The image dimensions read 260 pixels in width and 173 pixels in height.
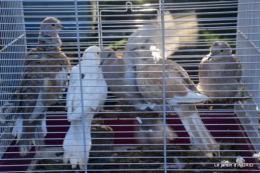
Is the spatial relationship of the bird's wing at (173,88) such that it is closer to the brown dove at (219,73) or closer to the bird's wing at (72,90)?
the brown dove at (219,73)

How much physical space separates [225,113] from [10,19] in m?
1.59

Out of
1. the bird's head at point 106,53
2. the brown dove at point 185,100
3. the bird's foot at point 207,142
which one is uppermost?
the bird's head at point 106,53

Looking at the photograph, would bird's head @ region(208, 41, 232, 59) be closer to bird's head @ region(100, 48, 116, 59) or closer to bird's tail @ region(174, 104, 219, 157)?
bird's tail @ region(174, 104, 219, 157)

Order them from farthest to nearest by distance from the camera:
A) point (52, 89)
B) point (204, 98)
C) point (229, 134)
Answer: point (229, 134) < point (52, 89) < point (204, 98)

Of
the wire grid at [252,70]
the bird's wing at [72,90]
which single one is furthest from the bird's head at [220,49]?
the bird's wing at [72,90]

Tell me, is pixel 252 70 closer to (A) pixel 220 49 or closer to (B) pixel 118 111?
(A) pixel 220 49

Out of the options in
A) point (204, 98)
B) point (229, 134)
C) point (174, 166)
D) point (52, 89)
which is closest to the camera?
point (204, 98)

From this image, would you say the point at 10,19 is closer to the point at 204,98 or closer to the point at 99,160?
the point at 99,160

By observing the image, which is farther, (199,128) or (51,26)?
(51,26)

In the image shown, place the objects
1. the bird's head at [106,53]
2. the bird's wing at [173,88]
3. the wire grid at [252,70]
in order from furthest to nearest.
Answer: the bird's head at [106,53], the bird's wing at [173,88], the wire grid at [252,70]

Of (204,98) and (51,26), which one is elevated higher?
(51,26)

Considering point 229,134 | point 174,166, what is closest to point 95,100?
point 174,166

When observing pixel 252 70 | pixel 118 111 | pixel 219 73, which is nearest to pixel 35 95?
pixel 118 111

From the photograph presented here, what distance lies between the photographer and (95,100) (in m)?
2.20
